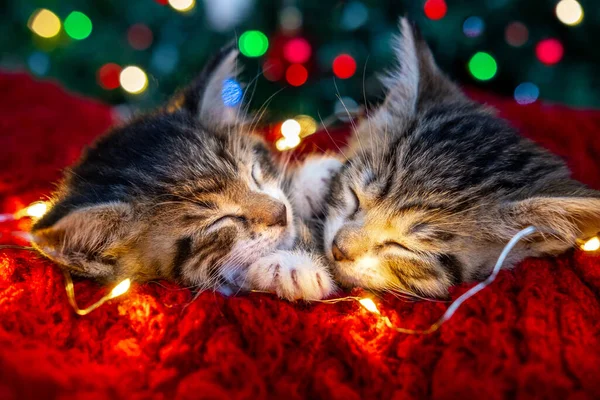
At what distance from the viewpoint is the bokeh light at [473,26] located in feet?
6.64

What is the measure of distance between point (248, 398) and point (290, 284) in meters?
0.30

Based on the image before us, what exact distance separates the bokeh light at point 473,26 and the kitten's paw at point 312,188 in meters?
1.01

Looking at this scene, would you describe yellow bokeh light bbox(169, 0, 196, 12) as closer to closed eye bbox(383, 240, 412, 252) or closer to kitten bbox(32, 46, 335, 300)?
kitten bbox(32, 46, 335, 300)

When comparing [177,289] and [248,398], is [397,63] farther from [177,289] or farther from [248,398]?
[248,398]

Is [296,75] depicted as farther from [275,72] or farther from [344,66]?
[344,66]

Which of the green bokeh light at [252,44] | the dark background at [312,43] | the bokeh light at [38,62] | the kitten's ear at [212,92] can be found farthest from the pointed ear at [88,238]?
the bokeh light at [38,62]

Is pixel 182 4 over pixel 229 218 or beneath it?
over

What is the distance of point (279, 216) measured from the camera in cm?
116

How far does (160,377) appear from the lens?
0.84 meters

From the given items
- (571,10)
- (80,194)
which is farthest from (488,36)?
(80,194)

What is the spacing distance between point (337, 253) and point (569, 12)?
158 centimetres

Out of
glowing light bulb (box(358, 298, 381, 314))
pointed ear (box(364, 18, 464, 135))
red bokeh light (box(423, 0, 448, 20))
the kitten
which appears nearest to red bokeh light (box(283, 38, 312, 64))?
red bokeh light (box(423, 0, 448, 20))

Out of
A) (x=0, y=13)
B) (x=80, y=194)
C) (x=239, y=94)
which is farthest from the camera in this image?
(x=0, y=13)

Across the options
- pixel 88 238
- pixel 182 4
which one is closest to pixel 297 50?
pixel 182 4
